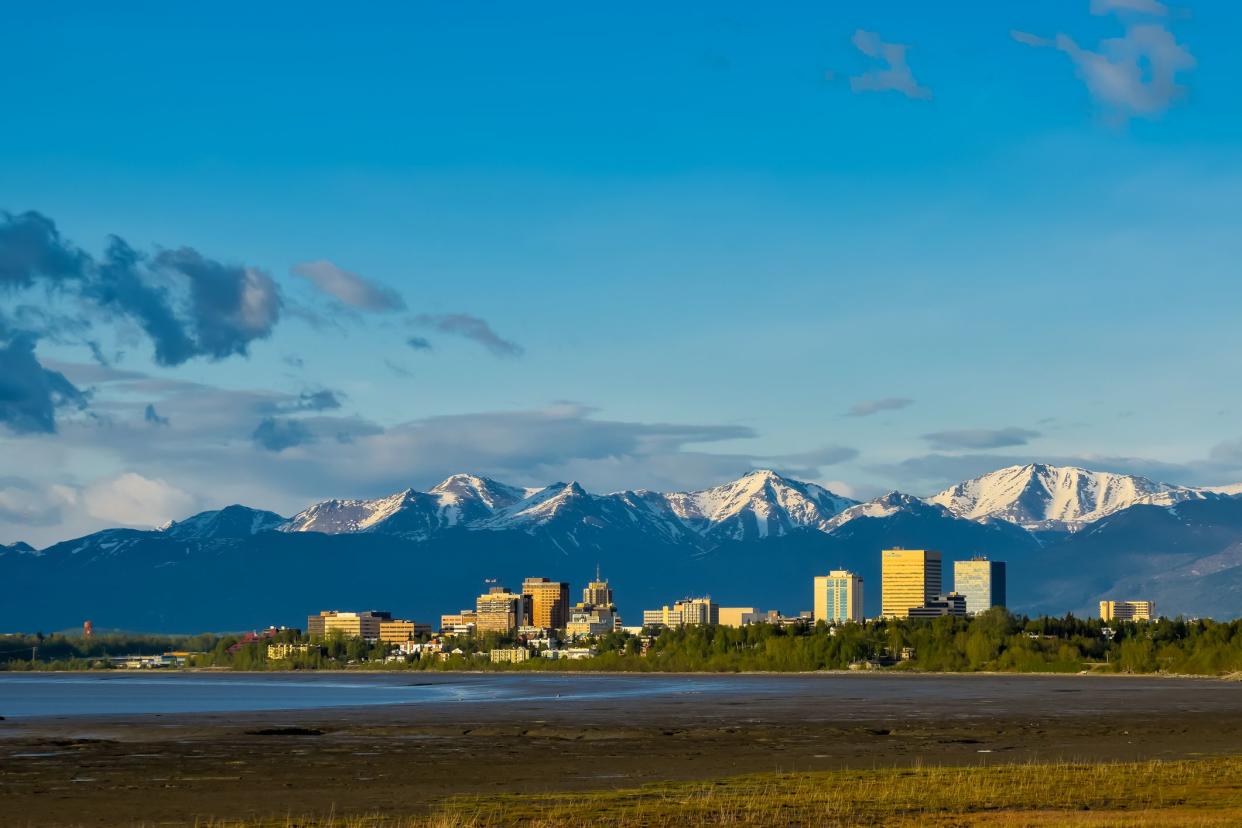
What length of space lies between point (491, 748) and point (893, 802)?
34399mm

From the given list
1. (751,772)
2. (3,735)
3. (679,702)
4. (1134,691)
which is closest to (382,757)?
(751,772)

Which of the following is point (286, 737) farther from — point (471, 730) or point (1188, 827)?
point (1188, 827)

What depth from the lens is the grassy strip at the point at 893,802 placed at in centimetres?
5362

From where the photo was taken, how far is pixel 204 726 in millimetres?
113375

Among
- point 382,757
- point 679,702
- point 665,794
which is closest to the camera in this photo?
point 665,794

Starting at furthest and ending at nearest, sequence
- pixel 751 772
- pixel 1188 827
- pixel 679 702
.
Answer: pixel 679 702 < pixel 751 772 < pixel 1188 827

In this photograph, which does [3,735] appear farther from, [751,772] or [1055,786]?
[1055,786]

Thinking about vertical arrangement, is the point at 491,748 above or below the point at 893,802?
below

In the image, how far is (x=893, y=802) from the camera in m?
58.8

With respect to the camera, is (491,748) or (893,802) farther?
(491,748)

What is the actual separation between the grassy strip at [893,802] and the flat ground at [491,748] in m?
3.61

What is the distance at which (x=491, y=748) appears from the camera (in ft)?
293

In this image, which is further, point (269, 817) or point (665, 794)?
point (665, 794)

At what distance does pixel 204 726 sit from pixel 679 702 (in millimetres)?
50188
